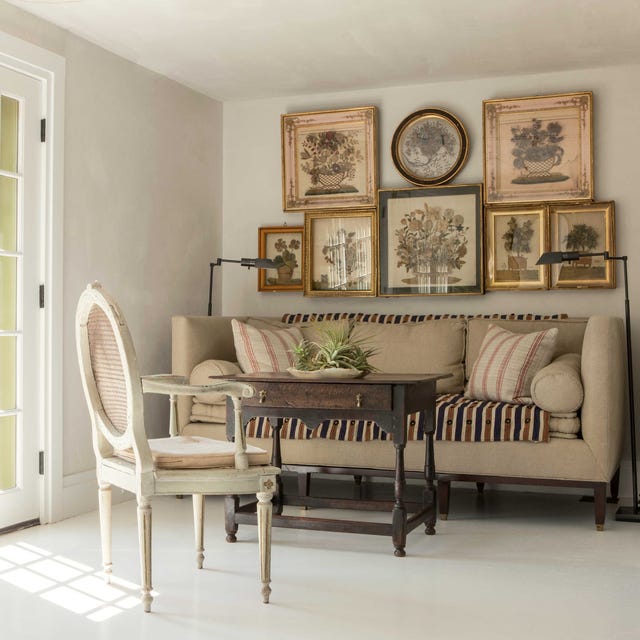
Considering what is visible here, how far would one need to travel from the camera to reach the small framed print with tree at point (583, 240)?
536cm

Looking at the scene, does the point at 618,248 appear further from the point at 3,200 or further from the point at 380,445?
the point at 3,200

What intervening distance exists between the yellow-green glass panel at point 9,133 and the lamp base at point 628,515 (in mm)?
3508

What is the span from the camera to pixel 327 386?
151 inches

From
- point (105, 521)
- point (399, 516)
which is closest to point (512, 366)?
point (399, 516)

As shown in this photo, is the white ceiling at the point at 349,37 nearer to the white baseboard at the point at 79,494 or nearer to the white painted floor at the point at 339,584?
the white baseboard at the point at 79,494

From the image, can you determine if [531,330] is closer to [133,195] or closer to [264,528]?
[133,195]

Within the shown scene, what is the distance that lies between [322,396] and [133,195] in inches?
82.6

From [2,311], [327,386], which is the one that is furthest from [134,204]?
[327,386]

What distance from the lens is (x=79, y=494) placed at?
15.5ft

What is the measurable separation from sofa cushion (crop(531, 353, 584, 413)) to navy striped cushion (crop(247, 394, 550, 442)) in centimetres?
7

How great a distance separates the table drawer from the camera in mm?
3773

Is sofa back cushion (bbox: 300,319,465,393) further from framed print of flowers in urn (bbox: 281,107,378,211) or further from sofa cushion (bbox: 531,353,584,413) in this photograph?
framed print of flowers in urn (bbox: 281,107,378,211)

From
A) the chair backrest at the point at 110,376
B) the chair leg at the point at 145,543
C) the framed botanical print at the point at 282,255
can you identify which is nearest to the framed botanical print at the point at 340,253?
the framed botanical print at the point at 282,255

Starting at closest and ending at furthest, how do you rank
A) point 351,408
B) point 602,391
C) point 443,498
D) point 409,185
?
point 351,408
point 602,391
point 443,498
point 409,185
